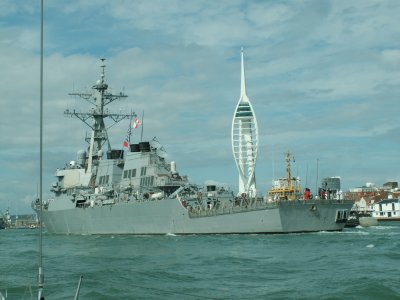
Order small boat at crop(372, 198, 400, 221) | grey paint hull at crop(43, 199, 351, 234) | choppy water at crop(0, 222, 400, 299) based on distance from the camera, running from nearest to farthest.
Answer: choppy water at crop(0, 222, 400, 299) < grey paint hull at crop(43, 199, 351, 234) < small boat at crop(372, 198, 400, 221)

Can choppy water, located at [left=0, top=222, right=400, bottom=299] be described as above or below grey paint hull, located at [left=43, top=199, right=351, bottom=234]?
below

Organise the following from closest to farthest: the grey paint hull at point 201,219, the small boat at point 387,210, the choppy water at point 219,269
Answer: the choppy water at point 219,269, the grey paint hull at point 201,219, the small boat at point 387,210

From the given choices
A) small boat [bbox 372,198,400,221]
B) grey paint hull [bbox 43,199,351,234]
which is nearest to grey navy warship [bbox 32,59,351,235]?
grey paint hull [bbox 43,199,351,234]

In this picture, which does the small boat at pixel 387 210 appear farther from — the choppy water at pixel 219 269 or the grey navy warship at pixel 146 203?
the choppy water at pixel 219 269

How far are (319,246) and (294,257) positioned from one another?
454 centimetres

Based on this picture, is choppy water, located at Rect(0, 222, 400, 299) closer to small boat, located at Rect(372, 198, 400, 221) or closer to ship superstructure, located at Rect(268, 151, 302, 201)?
ship superstructure, located at Rect(268, 151, 302, 201)

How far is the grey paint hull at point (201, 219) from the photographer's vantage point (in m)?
39.8

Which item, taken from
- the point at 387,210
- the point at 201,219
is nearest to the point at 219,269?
the point at 201,219

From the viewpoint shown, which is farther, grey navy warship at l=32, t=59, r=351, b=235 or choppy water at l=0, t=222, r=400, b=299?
grey navy warship at l=32, t=59, r=351, b=235

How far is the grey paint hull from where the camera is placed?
39750 mm

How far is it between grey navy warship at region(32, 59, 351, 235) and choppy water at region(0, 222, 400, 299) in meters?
2.77

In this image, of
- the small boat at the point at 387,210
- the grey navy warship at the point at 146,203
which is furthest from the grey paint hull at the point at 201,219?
the small boat at the point at 387,210

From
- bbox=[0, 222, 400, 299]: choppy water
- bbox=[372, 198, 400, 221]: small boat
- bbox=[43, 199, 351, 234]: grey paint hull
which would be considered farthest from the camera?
bbox=[372, 198, 400, 221]: small boat

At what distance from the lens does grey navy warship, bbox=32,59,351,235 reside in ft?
133
